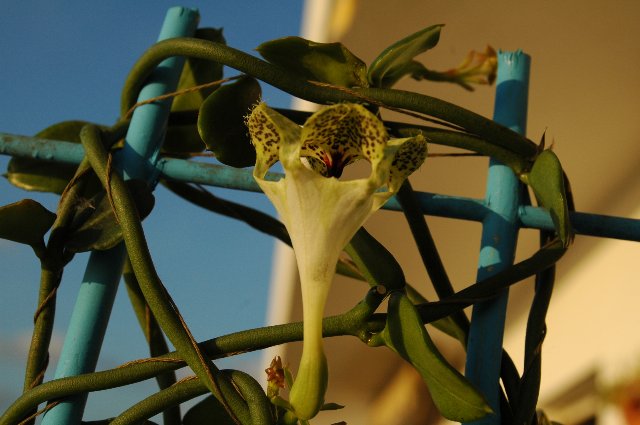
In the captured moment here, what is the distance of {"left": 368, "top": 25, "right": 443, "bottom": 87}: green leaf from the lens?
58cm

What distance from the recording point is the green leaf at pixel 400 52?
579 millimetres

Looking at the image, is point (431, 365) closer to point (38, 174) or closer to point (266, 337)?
point (266, 337)

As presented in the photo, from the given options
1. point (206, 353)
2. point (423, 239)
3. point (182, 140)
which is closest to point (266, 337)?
point (206, 353)

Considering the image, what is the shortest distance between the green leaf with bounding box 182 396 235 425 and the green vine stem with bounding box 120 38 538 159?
0.26 metres

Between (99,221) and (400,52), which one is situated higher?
(400,52)

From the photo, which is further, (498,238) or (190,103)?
(190,103)

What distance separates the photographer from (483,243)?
62 centimetres

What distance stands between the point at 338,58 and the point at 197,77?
210mm

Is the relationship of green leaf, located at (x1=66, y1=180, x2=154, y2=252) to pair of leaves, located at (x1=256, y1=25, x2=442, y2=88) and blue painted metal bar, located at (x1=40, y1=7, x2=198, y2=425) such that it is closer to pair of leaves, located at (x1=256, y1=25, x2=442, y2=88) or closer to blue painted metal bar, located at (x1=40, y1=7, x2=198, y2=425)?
blue painted metal bar, located at (x1=40, y1=7, x2=198, y2=425)

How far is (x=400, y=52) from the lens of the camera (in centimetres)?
58

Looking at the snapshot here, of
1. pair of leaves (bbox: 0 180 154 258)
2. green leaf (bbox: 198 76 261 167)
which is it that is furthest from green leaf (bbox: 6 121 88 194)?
green leaf (bbox: 198 76 261 167)

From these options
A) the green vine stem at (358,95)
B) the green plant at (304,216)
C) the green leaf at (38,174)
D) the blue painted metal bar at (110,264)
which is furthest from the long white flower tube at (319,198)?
the green leaf at (38,174)

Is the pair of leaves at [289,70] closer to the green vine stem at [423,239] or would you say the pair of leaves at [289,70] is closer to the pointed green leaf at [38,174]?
the green vine stem at [423,239]

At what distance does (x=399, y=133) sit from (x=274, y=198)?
0.58ft
